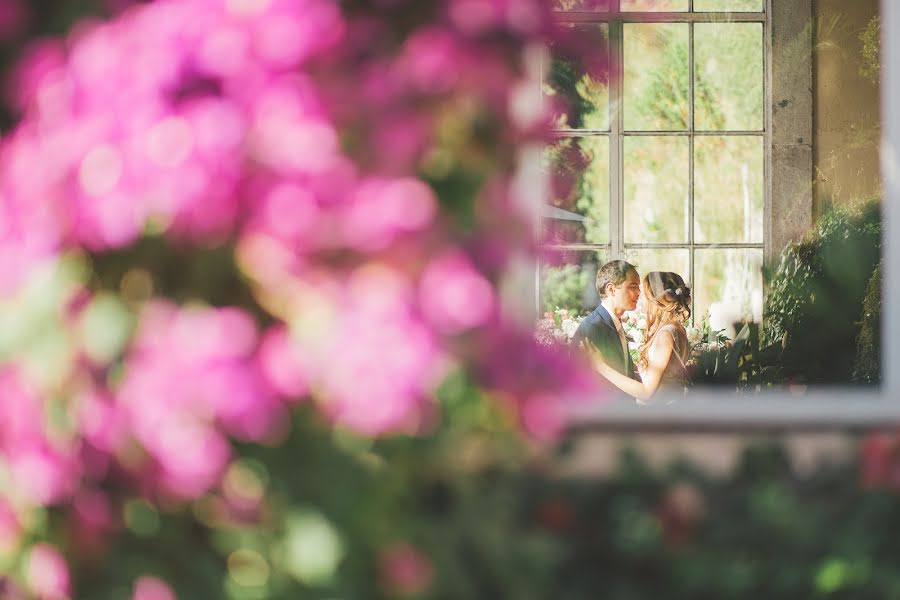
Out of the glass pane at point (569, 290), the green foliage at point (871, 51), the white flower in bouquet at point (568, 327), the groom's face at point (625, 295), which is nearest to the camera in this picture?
the groom's face at point (625, 295)

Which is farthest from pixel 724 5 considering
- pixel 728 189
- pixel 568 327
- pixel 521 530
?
pixel 521 530

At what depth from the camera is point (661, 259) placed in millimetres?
5785

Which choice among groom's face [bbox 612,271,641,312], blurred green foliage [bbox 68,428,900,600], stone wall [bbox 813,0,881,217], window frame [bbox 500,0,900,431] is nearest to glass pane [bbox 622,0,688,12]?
stone wall [bbox 813,0,881,217]

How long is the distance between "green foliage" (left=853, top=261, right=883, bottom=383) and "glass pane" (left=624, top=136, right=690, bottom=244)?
1359mm

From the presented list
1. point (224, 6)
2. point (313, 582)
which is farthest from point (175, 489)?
point (224, 6)

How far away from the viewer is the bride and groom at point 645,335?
3846 millimetres

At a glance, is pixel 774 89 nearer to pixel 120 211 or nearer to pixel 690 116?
pixel 690 116

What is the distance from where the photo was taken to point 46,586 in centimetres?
139

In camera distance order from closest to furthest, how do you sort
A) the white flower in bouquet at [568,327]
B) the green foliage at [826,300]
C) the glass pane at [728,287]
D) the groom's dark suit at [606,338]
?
the groom's dark suit at [606,338] → the green foliage at [826,300] → the white flower in bouquet at [568,327] → the glass pane at [728,287]

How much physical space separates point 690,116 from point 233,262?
4.92 m

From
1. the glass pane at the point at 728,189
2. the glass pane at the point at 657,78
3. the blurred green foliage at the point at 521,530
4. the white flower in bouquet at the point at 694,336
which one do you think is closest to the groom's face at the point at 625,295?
the white flower in bouquet at the point at 694,336

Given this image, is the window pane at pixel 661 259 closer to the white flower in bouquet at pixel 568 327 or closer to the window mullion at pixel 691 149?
the window mullion at pixel 691 149

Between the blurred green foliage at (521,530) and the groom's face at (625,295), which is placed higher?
the groom's face at (625,295)

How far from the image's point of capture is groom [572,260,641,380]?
13.1 feet
